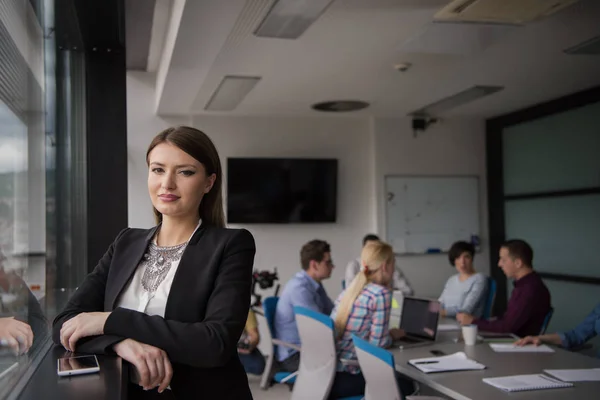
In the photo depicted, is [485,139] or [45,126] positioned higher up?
[485,139]

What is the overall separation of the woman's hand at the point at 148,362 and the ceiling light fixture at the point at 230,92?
399 cm

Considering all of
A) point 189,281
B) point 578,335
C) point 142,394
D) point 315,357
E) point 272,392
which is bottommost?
point 272,392

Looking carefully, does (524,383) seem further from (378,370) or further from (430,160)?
(430,160)

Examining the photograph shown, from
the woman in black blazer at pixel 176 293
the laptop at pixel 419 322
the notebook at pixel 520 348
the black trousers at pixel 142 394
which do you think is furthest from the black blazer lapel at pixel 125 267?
the notebook at pixel 520 348

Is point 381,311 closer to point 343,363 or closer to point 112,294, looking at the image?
point 343,363

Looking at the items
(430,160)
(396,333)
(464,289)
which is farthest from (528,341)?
(430,160)

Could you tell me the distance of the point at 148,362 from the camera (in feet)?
4.02

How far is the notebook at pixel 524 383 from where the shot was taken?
8.48 feet

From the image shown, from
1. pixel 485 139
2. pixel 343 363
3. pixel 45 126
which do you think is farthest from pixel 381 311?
pixel 485 139

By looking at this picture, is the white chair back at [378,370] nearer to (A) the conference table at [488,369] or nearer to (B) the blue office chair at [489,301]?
(A) the conference table at [488,369]

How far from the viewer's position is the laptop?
3719mm

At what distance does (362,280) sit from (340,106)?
3.25 metres

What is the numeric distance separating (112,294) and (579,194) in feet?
18.6

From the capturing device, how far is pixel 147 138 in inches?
253
